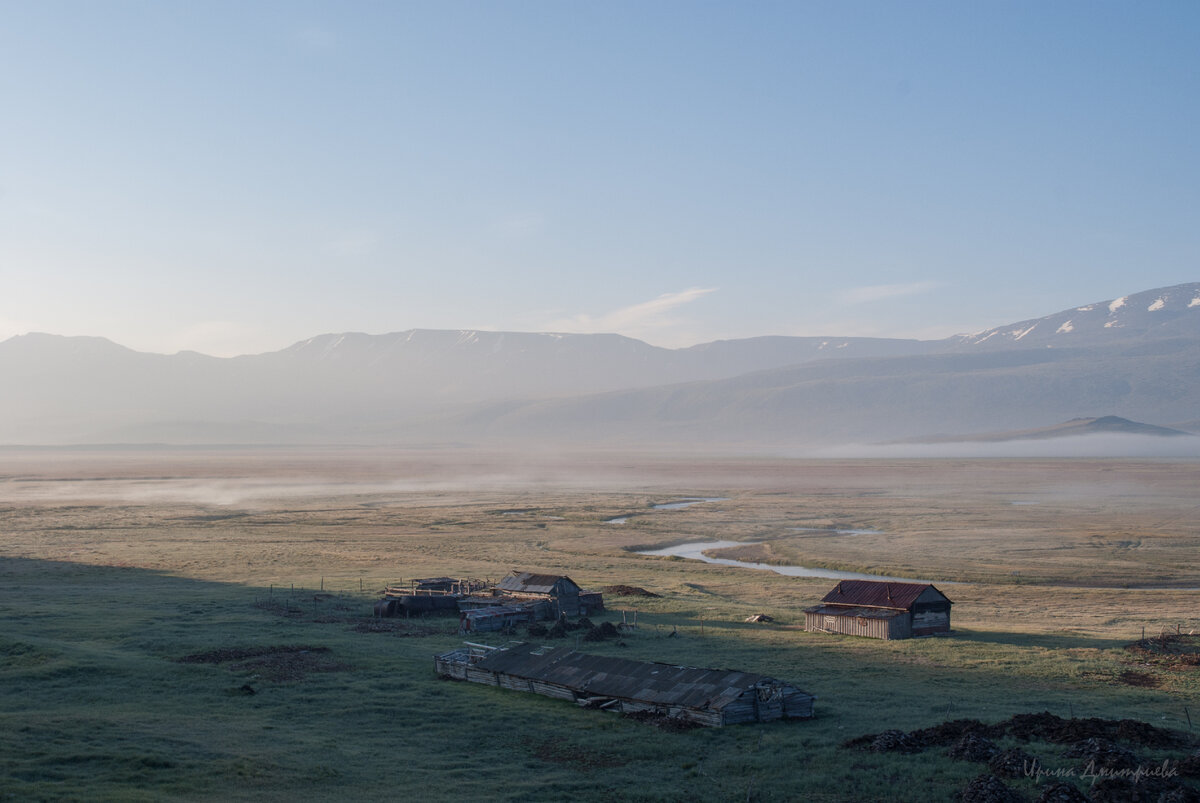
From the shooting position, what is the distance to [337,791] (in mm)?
25641

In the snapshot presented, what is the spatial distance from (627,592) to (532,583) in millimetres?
8444

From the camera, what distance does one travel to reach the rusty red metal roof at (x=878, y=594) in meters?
51.9

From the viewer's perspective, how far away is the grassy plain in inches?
1063

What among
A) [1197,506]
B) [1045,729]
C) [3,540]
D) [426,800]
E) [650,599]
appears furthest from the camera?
[1197,506]

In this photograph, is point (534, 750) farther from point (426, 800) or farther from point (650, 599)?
point (650, 599)

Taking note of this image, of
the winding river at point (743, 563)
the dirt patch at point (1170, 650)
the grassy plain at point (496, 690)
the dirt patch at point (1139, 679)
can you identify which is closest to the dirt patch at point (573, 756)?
the grassy plain at point (496, 690)

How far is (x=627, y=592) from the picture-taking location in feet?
216

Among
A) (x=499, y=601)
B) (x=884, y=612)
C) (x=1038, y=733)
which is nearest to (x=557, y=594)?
(x=499, y=601)

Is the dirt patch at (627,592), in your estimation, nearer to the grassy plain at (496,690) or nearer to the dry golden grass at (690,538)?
the grassy plain at (496,690)

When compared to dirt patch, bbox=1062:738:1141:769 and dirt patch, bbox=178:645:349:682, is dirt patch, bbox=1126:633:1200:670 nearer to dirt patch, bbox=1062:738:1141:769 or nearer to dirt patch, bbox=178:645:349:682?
dirt patch, bbox=1062:738:1141:769

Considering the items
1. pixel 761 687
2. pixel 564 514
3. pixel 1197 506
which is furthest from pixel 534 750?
pixel 1197 506

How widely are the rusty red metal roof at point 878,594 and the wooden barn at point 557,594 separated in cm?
1454

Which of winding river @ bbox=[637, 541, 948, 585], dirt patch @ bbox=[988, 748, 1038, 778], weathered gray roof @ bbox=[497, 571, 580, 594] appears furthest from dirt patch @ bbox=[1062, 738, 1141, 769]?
winding river @ bbox=[637, 541, 948, 585]

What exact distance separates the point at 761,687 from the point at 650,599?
30474 millimetres
